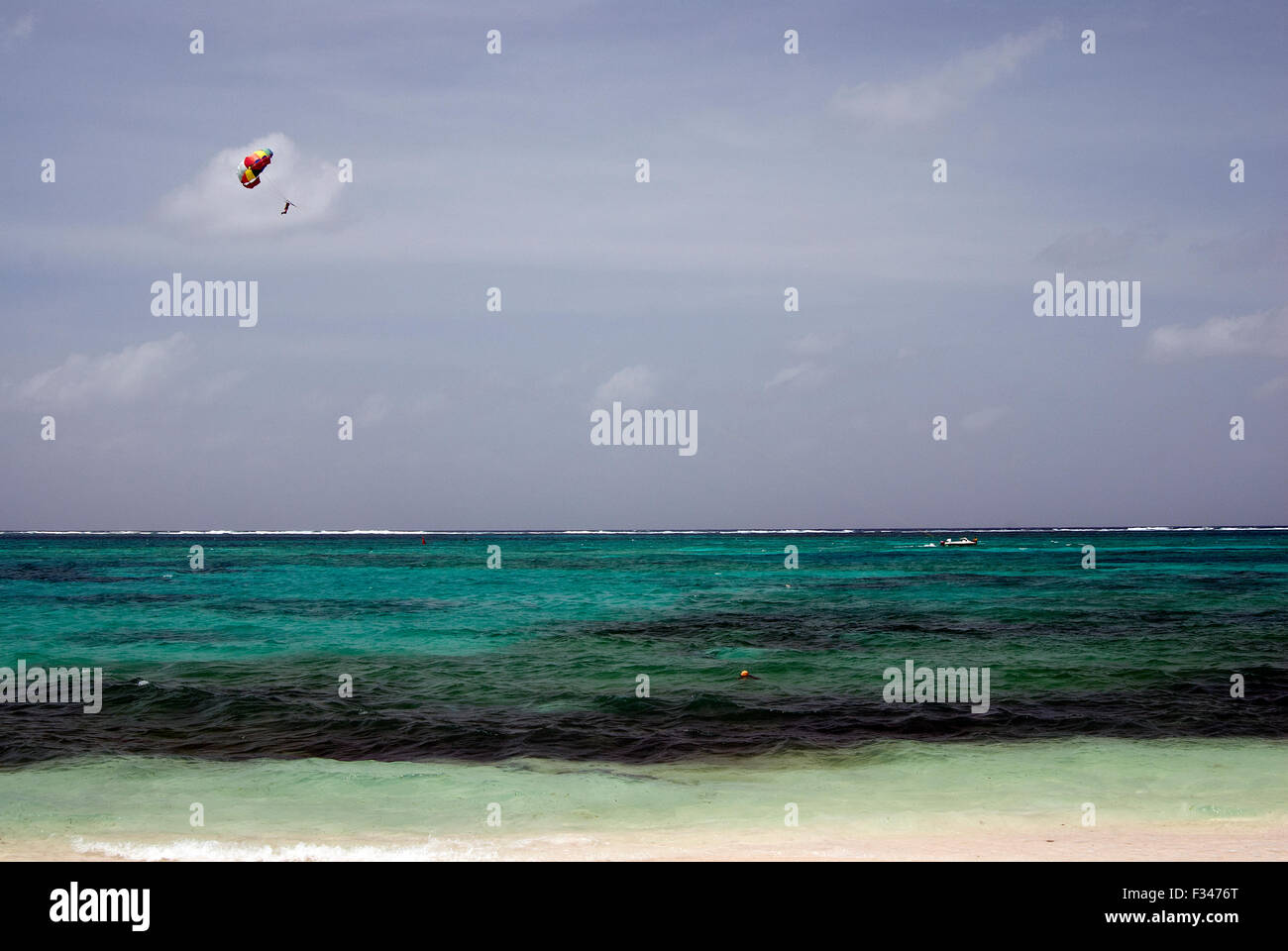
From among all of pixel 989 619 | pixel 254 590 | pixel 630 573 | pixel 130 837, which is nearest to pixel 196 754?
pixel 130 837

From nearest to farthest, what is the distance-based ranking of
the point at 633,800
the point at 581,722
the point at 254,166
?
the point at 633,800
the point at 581,722
the point at 254,166

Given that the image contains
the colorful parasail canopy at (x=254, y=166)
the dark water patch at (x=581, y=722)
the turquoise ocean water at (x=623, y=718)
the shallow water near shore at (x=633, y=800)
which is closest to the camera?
the shallow water near shore at (x=633, y=800)

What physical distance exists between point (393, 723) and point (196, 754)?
2881 mm

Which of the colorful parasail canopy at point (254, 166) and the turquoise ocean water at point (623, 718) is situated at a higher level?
the colorful parasail canopy at point (254, 166)

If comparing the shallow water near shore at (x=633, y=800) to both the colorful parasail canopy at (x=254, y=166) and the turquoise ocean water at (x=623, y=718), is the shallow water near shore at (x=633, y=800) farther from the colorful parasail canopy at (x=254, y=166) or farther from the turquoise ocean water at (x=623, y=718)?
the colorful parasail canopy at (x=254, y=166)

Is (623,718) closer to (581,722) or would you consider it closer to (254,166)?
(581,722)

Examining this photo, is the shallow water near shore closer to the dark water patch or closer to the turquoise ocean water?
the turquoise ocean water

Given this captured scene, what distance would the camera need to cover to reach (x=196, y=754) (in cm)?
1281

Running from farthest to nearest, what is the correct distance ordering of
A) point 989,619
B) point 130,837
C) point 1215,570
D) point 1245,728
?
point 1215,570 < point 989,619 < point 1245,728 < point 130,837

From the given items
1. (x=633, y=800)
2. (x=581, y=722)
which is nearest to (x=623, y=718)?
(x=581, y=722)

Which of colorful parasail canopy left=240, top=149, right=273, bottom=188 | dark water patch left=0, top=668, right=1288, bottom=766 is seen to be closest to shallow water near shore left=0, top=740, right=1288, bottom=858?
dark water patch left=0, top=668, right=1288, bottom=766

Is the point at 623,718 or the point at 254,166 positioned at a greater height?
the point at 254,166

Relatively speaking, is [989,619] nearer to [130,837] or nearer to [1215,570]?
[130,837]

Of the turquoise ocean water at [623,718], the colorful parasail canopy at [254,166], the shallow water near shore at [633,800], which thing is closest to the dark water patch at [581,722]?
the turquoise ocean water at [623,718]
